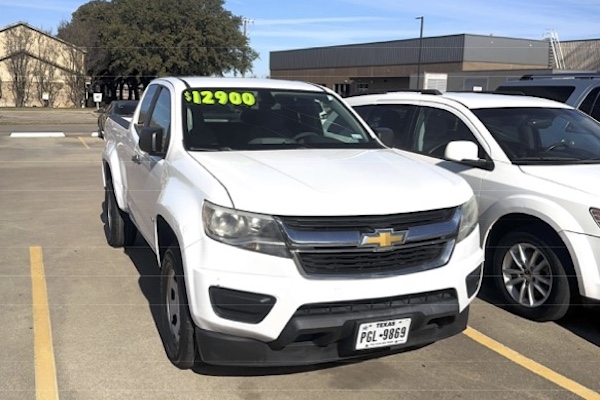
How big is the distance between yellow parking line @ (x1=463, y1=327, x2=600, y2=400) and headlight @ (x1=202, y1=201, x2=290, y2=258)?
200 centimetres

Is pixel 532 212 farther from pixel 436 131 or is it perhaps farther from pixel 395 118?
pixel 395 118

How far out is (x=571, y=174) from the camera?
4.77m

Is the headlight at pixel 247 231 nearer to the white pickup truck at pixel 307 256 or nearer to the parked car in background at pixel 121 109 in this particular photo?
the white pickup truck at pixel 307 256

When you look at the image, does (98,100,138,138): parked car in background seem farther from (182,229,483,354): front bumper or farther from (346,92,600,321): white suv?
(182,229,483,354): front bumper

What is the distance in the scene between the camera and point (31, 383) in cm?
362

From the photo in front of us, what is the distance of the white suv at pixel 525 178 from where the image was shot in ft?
14.6

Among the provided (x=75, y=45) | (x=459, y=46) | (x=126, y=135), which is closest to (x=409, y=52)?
(x=459, y=46)

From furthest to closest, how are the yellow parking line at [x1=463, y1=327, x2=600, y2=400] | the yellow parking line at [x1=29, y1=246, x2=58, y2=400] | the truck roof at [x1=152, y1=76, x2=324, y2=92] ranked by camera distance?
1. the truck roof at [x1=152, y1=76, x2=324, y2=92]
2. the yellow parking line at [x1=463, y1=327, x2=600, y2=400]
3. the yellow parking line at [x1=29, y1=246, x2=58, y2=400]

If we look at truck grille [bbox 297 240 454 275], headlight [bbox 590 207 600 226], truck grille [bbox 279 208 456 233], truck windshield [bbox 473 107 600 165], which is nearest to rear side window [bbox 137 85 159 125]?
truck grille [bbox 279 208 456 233]

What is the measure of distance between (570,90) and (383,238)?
6601 millimetres

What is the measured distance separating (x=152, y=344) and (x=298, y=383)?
116 cm

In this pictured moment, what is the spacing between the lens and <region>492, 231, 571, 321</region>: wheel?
457cm

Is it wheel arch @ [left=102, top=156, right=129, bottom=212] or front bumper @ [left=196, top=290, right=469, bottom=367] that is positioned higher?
wheel arch @ [left=102, top=156, right=129, bottom=212]

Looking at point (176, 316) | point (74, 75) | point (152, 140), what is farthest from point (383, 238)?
point (74, 75)
